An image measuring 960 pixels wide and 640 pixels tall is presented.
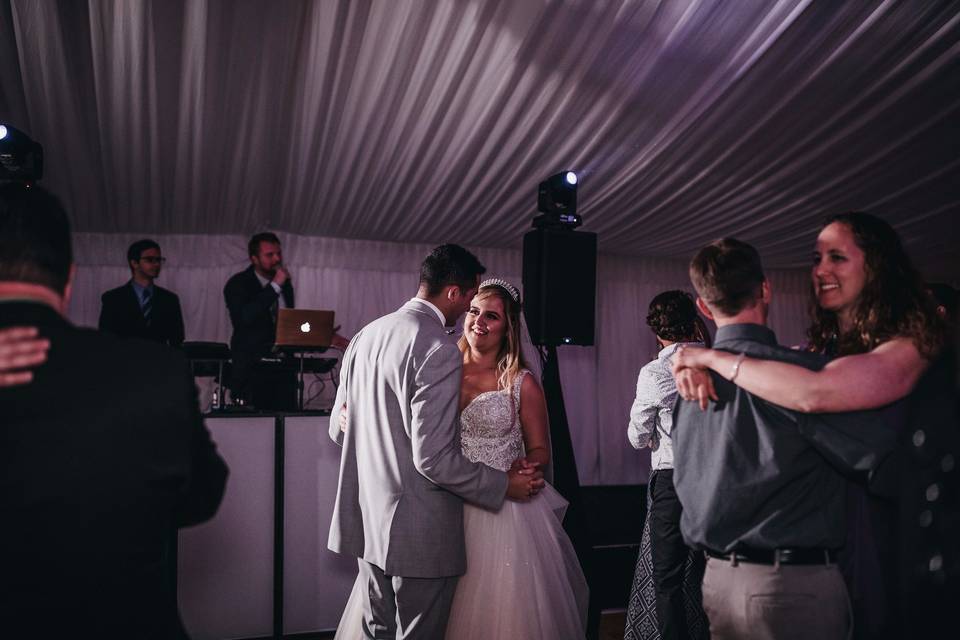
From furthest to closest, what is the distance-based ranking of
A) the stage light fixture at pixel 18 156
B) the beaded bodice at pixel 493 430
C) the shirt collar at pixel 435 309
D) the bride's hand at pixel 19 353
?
the stage light fixture at pixel 18 156, the beaded bodice at pixel 493 430, the shirt collar at pixel 435 309, the bride's hand at pixel 19 353

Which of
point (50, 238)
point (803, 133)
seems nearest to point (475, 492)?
point (50, 238)

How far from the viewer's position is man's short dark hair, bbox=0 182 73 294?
3.96 ft

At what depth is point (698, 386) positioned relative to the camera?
170 centimetres

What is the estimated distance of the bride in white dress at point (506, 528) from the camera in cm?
255

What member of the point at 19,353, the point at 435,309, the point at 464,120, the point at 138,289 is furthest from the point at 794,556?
the point at 138,289

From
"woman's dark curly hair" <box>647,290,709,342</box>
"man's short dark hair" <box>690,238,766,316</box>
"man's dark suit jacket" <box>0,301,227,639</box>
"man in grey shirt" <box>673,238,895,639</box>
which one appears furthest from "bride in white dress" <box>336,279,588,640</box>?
"man's dark suit jacket" <box>0,301,227,639</box>

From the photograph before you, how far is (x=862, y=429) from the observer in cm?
153

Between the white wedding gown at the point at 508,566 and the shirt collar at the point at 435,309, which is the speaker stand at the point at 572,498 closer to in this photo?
the white wedding gown at the point at 508,566

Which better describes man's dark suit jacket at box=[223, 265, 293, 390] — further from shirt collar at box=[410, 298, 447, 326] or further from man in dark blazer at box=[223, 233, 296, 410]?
shirt collar at box=[410, 298, 447, 326]

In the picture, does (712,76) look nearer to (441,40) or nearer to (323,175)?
(441,40)

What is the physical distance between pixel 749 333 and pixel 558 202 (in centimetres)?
289

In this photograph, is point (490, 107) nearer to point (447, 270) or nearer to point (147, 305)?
point (447, 270)

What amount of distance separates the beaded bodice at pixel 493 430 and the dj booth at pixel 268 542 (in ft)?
4.29

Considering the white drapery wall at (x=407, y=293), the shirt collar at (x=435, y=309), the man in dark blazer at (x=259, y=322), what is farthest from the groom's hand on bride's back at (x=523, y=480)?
the white drapery wall at (x=407, y=293)
